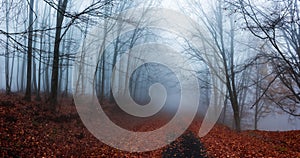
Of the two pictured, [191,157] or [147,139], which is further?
[147,139]

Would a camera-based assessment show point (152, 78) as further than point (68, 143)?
Yes

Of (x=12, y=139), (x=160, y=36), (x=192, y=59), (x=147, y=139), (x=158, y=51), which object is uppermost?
(x=160, y=36)

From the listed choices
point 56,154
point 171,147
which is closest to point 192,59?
point 171,147

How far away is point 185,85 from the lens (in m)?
23.4

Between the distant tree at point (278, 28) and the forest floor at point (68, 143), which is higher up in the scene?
the distant tree at point (278, 28)

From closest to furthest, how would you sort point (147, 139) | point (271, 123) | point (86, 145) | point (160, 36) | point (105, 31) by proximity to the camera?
point (86, 145) → point (147, 139) → point (105, 31) → point (160, 36) → point (271, 123)

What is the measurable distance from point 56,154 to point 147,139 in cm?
396

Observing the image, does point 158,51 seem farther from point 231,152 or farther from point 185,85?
point 231,152

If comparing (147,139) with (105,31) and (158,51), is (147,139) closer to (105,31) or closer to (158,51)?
(105,31)

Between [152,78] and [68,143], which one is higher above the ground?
[152,78]

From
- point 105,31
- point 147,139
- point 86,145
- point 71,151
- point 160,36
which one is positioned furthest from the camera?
point 160,36

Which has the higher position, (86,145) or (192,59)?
(192,59)

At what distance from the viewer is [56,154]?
657 centimetres

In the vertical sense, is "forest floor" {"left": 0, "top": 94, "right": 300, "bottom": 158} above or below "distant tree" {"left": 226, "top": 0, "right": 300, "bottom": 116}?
below
